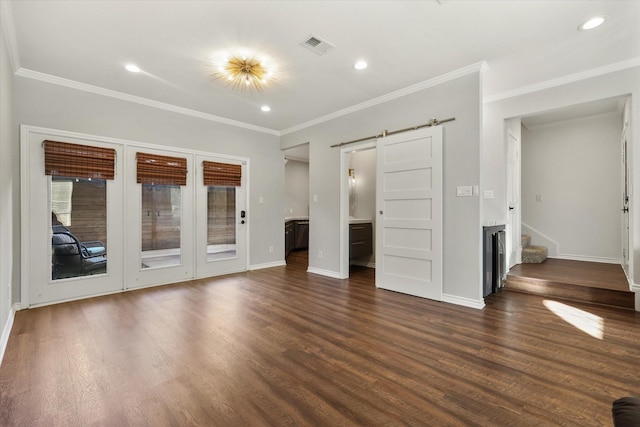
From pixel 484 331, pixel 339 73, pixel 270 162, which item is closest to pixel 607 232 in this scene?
pixel 484 331

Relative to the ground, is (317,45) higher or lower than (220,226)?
higher

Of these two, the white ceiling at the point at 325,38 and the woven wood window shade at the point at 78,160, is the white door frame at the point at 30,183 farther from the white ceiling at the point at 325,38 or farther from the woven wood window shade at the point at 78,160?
the white ceiling at the point at 325,38

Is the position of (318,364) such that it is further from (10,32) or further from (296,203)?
(296,203)

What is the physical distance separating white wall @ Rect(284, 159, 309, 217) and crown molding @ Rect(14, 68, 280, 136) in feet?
8.89

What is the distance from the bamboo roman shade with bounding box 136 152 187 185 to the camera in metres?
4.11

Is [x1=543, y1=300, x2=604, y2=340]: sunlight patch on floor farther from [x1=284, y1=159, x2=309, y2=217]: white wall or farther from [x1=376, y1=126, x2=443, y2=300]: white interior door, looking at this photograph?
[x1=284, y1=159, x2=309, y2=217]: white wall

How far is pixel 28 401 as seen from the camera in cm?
168

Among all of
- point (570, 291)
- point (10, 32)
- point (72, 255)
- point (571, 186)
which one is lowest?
point (570, 291)

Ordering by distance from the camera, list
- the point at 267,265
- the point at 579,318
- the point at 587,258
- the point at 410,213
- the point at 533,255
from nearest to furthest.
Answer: the point at 579,318, the point at 410,213, the point at 533,255, the point at 587,258, the point at 267,265

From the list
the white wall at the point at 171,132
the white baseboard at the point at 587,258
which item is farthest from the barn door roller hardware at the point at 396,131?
the white baseboard at the point at 587,258

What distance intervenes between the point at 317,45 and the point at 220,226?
3344 mm

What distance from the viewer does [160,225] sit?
14.2 feet

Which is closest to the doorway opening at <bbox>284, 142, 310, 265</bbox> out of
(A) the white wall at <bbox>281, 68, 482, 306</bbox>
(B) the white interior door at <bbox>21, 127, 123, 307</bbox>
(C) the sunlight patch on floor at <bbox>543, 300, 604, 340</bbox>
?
(A) the white wall at <bbox>281, 68, 482, 306</bbox>

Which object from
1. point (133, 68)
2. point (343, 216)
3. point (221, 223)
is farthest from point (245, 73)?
point (221, 223)
